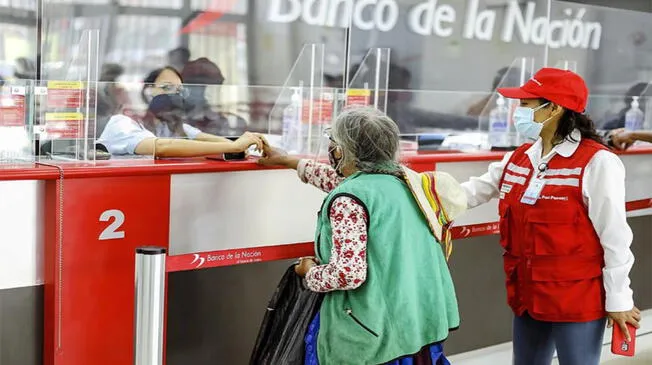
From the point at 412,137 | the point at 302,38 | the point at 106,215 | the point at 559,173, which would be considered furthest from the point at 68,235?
the point at 302,38

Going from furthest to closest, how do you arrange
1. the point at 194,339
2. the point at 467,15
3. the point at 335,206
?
the point at 467,15 → the point at 194,339 → the point at 335,206

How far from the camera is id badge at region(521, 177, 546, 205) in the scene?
2701 millimetres

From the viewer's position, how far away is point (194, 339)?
120 inches

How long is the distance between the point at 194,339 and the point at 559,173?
4.37 ft

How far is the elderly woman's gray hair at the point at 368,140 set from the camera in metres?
2.31

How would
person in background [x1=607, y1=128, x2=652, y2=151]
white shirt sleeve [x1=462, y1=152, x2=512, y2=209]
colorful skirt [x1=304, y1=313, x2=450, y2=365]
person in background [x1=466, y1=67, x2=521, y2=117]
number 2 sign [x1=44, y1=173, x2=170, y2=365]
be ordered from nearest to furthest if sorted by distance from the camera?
colorful skirt [x1=304, y1=313, x2=450, y2=365] < number 2 sign [x1=44, y1=173, x2=170, y2=365] < white shirt sleeve [x1=462, y1=152, x2=512, y2=209] < person in background [x1=607, y1=128, x2=652, y2=151] < person in background [x1=466, y1=67, x2=521, y2=117]

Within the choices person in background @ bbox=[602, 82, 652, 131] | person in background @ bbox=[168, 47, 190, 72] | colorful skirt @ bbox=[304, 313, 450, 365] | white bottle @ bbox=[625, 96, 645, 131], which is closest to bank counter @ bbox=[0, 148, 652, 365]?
colorful skirt @ bbox=[304, 313, 450, 365]

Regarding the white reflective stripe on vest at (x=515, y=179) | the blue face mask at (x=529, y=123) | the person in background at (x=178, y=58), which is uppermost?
the person in background at (x=178, y=58)

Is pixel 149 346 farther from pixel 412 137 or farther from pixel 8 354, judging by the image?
pixel 412 137

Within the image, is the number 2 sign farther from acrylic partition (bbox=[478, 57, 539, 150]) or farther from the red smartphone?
acrylic partition (bbox=[478, 57, 539, 150])

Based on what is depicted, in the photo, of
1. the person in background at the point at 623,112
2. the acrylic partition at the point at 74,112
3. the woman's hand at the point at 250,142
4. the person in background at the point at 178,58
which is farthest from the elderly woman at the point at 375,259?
the person in background at the point at 623,112

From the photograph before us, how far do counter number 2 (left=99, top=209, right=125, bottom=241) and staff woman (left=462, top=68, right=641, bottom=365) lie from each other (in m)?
1.20

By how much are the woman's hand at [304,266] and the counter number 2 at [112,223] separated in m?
0.57

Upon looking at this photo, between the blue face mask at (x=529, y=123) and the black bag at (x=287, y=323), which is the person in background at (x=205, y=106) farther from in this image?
the blue face mask at (x=529, y=123)
